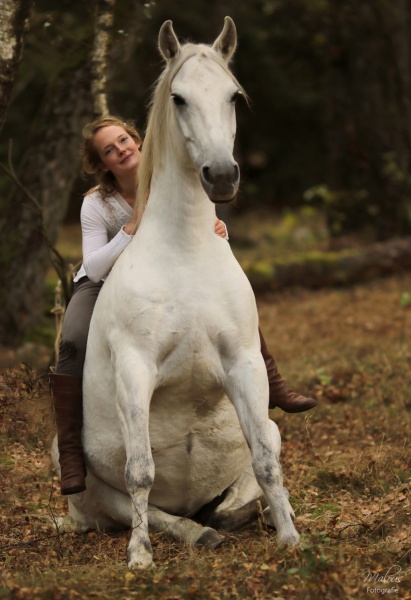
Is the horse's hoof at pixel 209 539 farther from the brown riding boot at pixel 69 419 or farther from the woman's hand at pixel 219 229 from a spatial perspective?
the woman's hand at pixel 219 229

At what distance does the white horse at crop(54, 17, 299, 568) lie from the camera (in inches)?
171

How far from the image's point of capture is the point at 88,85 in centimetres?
831

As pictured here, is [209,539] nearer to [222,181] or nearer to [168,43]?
[222,181]

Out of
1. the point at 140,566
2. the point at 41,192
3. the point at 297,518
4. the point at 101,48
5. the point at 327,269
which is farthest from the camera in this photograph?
the point at 327,269

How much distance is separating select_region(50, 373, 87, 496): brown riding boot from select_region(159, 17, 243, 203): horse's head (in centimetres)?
135

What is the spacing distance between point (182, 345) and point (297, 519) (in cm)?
128

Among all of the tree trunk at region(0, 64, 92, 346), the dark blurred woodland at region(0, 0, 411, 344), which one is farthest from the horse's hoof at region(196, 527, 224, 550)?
the tree trunk at region(0, 64, 92, 346)

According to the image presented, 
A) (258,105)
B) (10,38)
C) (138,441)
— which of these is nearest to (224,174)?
(138,441)

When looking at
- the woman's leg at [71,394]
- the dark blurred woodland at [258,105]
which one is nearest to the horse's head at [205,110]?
the dark blurred woodland at [258,105]

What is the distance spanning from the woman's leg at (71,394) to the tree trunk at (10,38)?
Result: 1462mm

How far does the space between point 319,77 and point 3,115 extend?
Result: 16.7 meters

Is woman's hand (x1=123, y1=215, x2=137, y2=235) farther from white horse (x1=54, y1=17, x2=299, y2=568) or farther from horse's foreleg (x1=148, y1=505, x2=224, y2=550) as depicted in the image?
horse's foreleg (x1=148, y1=505, x2=224, y2=550)

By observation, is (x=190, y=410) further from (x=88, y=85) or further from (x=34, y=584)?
(x=88, y=85)

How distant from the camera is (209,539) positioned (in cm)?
456
